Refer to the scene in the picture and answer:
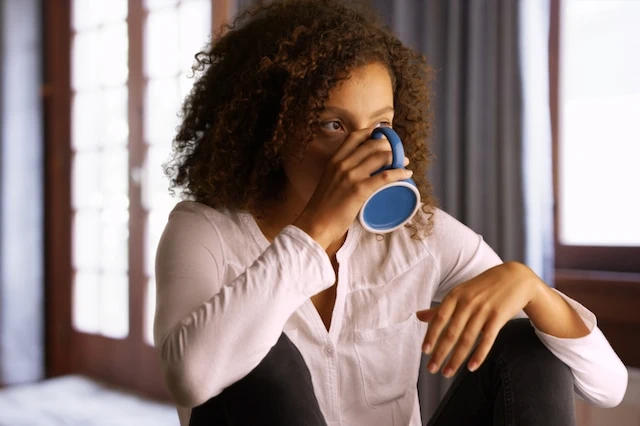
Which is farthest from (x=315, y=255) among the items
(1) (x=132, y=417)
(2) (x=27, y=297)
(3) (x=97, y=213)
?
(2) (x=27, y=297)

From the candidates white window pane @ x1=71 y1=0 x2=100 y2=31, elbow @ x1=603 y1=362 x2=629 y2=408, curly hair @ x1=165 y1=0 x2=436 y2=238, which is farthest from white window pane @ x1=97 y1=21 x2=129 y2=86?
elbow @ x1=603 y1=362 x2=629 y2=408

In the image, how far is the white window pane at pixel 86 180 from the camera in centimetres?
347

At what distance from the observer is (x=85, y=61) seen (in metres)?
3.53

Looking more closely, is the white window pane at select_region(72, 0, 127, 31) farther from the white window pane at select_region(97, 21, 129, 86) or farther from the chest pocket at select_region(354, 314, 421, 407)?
the chest pocket at select_region(354, 314, 421, 407)

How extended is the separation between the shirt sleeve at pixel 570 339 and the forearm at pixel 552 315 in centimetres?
1

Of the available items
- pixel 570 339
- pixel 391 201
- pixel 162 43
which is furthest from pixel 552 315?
pixel 162 43

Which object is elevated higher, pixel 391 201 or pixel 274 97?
pixel 274 97

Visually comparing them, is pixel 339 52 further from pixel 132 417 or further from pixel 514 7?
pixel 132 417

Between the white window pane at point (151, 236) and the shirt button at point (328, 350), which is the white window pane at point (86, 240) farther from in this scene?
the shirt button at point (328, 350)

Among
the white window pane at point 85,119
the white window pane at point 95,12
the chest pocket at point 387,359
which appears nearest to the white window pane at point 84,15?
the white window pane at point 95,12

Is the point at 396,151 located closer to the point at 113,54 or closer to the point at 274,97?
the point at 274,97

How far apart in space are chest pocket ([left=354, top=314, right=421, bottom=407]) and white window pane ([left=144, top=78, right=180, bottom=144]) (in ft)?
6.93

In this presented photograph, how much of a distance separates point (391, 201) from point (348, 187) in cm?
8

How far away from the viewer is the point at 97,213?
3.47 metres
